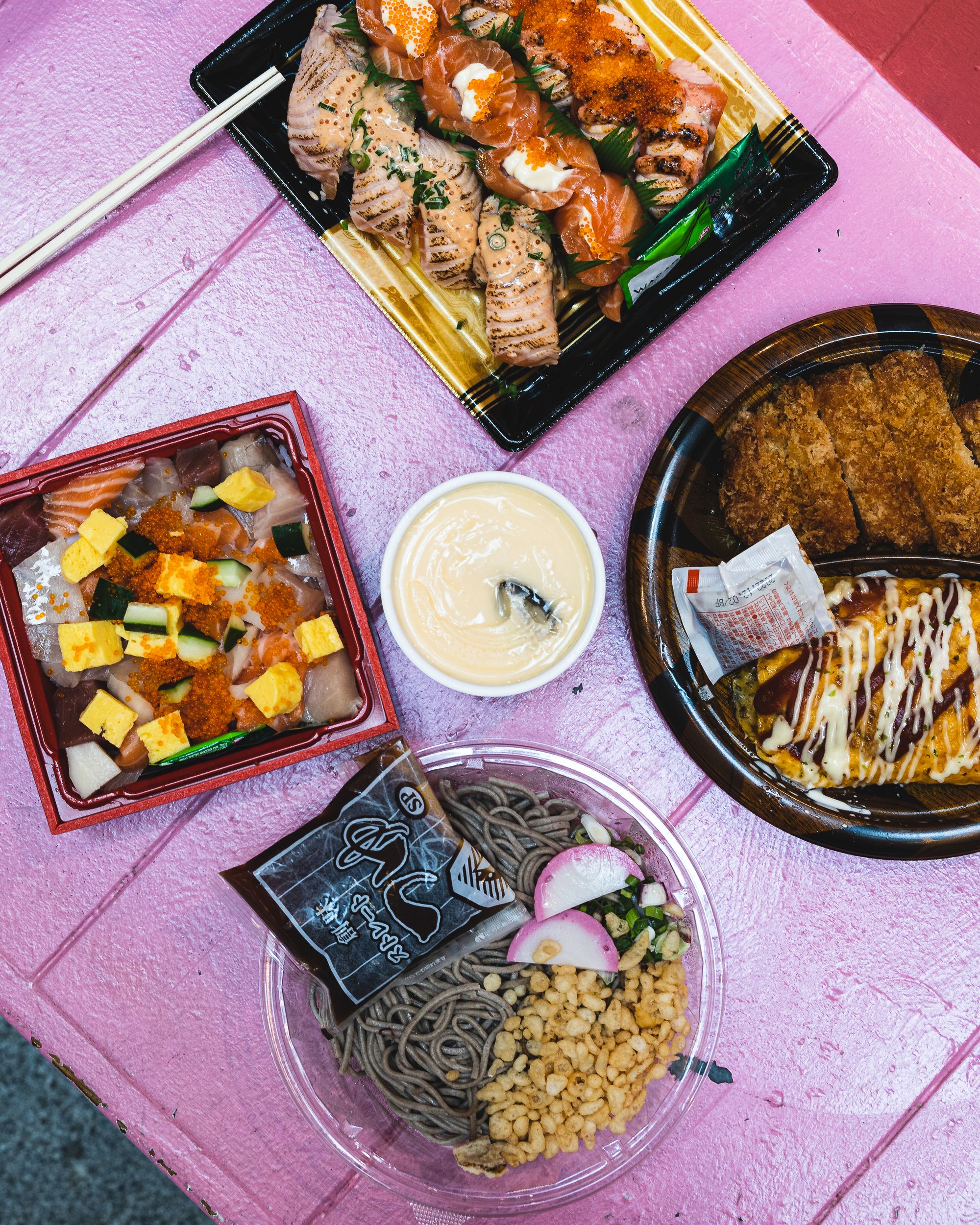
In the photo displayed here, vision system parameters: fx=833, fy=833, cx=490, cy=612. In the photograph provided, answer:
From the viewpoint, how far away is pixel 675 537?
186 cm

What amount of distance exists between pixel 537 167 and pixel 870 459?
101 centimetres

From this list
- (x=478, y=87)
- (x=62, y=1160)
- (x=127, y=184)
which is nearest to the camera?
(x=478, y=87)

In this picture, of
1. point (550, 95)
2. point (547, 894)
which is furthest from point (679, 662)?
point (550, 95)

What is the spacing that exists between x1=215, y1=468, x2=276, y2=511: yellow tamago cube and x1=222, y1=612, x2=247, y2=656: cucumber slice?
0.26 meters

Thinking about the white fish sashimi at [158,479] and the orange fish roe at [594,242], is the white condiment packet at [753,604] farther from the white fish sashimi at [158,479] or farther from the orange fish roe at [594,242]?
the white fish sashimi at [158,479]

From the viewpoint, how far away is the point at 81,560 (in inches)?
75.8

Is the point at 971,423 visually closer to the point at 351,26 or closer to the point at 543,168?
the point at 543,168

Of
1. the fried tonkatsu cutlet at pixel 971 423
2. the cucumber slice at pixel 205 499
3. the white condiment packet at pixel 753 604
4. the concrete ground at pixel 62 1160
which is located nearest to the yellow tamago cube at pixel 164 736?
the cucumber slice at pixel 205 499

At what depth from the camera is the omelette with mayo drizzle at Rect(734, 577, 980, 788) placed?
185 cm

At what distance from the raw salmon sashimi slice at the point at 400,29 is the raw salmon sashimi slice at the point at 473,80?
0.09 ft

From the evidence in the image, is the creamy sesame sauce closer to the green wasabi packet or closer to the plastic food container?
the plastic food container

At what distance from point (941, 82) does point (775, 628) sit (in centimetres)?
153

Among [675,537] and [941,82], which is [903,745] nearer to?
[675,537]

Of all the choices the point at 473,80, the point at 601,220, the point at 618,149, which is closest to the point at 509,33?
the point at 473,80
